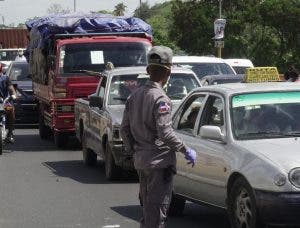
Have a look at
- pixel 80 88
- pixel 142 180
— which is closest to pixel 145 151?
pixel 142 180

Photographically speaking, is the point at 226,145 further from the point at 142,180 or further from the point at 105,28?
the point at 105,28

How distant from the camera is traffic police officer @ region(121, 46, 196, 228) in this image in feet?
22.0

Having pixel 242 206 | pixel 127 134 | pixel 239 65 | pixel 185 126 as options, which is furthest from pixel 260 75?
pixel 239 65

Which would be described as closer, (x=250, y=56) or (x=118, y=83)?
(x=118, y=83)

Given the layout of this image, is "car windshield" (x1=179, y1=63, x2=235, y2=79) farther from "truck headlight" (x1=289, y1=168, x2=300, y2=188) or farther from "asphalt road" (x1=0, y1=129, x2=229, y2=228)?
"truck headlight" (x1=289, y1=168, x2=300, y2=188)

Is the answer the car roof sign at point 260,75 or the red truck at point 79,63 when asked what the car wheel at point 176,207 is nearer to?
the car roof sign at point 260,75

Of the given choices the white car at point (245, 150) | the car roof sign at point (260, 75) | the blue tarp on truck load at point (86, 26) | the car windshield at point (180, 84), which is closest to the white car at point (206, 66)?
the blue tarp on truck load at point (86, 26)

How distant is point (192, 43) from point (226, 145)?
46034 millimetres

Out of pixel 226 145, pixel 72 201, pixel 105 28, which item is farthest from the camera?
pixel 105 28

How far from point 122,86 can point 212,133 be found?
6.38 m

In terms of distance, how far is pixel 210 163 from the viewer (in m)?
8.56

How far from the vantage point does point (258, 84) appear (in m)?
9.23

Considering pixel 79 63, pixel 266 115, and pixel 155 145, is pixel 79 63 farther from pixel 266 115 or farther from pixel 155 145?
pixel 155 145

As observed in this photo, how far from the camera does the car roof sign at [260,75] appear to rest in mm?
9727
